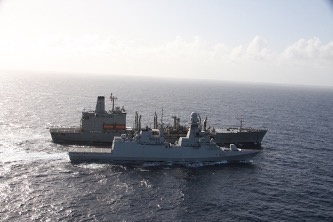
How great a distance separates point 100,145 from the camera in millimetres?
79375

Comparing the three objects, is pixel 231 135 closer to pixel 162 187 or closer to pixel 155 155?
pixel 155 155

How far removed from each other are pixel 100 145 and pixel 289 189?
43.1 meters

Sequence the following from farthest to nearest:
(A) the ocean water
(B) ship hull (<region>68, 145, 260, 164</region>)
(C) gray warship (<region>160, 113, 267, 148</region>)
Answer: (C) gray warship (<region>160, 113, 267, 148</region>) → (B) ship hull (<region>68, 145, 260, 164</region>) → (A) the ocean water

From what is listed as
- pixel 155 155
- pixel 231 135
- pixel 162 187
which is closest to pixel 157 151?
pixel 155 155

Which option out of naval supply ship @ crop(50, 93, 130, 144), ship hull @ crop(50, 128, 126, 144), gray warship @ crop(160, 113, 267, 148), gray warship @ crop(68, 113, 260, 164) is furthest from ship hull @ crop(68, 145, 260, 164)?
naval supply ship @ crop(50, 93, 130, 144)

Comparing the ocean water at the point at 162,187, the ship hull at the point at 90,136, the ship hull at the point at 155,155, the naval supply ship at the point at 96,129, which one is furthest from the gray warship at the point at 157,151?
the naval supply ship at the point at 96,129

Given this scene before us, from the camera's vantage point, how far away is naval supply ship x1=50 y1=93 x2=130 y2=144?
262 feet

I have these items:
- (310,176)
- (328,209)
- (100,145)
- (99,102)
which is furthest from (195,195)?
(99,102)

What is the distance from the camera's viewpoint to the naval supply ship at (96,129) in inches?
3140

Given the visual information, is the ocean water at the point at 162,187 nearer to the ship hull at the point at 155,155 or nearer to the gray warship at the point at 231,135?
the ship hull at the point at 155,155

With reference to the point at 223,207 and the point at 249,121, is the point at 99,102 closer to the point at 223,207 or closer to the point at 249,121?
the point at 223,207

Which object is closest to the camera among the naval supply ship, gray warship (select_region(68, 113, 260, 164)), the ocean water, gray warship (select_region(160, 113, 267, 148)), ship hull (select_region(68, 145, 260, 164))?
the ocean water

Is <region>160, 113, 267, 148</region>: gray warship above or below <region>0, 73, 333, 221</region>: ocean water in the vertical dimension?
above

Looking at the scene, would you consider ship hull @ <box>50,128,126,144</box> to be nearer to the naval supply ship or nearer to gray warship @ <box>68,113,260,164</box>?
the naval supply ship
